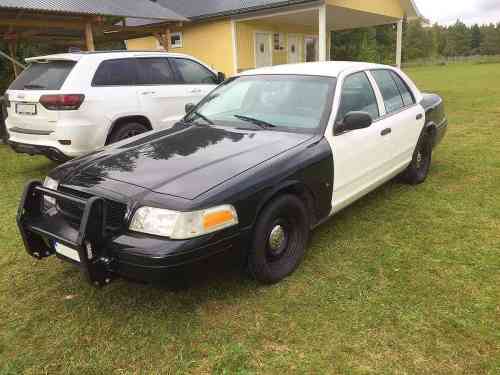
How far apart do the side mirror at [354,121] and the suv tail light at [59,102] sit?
367cm

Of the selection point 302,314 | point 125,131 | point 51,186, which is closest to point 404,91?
point 302,314

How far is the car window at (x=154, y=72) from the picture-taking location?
21.9ft

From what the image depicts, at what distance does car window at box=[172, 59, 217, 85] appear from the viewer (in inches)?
288

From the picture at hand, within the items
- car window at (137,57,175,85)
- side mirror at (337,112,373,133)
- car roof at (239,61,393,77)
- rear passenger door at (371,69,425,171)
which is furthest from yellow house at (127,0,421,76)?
side mirror at (337,112,373,133)

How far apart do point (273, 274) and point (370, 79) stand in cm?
244

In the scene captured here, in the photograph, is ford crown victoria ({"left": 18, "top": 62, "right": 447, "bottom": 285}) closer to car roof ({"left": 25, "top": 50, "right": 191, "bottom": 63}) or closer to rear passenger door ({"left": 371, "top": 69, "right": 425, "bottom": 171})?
rear passenger door ({"left": 371, "top": 69, "right": 425, "bottom": 171})

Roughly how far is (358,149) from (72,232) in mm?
2544

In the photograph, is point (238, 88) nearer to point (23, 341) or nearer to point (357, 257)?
point (357, 257)

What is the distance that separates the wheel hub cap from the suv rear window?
4.03 metres

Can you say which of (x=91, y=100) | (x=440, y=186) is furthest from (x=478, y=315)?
(x=91, y=100)

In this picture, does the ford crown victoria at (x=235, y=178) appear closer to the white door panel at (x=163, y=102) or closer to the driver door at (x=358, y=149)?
the driver door at (x=358, y=149)

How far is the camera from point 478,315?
2873mm

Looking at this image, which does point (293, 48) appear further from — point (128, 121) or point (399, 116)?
point (399, 116)

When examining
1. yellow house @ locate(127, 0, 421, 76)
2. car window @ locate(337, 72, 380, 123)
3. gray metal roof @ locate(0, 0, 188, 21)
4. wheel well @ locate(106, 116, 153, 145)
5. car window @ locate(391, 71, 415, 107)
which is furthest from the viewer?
yellow house @ locate(127, 0, 421, 76)
